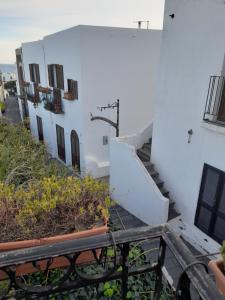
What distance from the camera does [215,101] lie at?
586 cm

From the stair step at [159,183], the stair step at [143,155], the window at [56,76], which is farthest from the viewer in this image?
the window at [56,76]

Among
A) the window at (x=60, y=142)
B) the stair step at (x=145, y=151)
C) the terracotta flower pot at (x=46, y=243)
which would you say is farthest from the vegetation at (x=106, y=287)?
the window at (x=60, y=142)

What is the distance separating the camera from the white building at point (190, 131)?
18.7 feet

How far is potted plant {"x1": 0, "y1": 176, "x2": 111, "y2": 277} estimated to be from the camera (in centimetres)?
213

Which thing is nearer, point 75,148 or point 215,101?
point 215,101

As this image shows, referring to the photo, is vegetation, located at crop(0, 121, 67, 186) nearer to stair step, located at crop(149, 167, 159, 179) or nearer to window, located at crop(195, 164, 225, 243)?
window, located at crop(195, 164, 225, 243)

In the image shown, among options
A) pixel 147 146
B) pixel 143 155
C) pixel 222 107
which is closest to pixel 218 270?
pixel 222 107

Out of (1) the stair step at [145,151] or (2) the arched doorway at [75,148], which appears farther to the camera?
(2) the arched doorway at [75,148]

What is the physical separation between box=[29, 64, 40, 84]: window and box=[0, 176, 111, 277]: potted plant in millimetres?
14015

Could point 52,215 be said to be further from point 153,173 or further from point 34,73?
point 34,73

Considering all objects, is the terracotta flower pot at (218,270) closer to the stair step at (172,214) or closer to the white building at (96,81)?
the stair step at (172,214)

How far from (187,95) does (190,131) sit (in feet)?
3.20

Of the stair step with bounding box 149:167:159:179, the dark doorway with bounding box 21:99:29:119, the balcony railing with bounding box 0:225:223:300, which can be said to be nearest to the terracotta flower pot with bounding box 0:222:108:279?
the balcony railing with bounding box 0:225:223:300

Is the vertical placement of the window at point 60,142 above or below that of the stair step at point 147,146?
below
